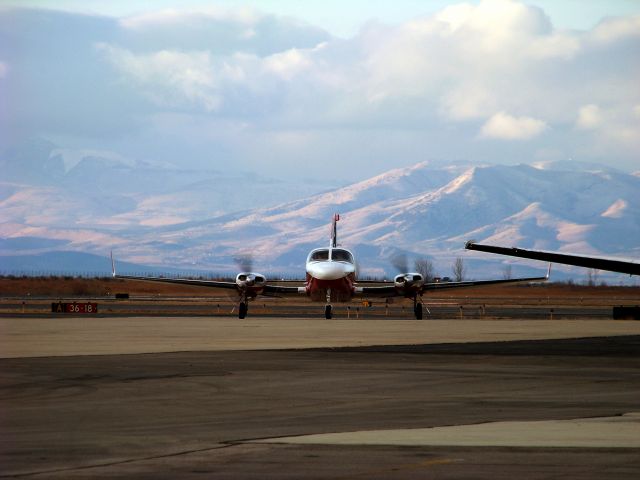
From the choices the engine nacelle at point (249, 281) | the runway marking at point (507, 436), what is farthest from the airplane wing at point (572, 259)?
the runway marking at point (507, 436)

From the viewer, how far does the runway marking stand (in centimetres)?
1348

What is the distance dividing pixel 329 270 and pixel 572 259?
18.3 m

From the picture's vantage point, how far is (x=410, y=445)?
13.4m

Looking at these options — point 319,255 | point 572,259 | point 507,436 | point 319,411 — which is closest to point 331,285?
point 319,255

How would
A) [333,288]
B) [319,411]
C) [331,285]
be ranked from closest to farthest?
A: [319,411] < [331,285] < [333,288]

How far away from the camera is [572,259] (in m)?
40.1

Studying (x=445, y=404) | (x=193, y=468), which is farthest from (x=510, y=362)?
(x=193, y=468)

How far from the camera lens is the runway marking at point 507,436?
13.5 metres

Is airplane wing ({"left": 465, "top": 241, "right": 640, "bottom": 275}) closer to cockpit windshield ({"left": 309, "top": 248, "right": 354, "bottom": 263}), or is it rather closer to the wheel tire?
the wheel tire

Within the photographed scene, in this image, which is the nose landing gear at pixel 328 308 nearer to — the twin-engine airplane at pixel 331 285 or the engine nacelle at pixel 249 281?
the twin-engine airplane at pixel 331 285

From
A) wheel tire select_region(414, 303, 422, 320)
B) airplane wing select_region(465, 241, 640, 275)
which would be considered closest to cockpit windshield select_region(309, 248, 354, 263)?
wheel tire select_region(414, 303, 422, 320)

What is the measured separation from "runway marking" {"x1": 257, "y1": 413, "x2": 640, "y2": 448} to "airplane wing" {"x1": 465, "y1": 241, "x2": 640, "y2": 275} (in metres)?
25.2

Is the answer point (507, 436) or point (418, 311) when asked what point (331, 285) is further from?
point (507, 436)

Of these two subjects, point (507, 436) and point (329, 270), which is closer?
point (507, 436)
